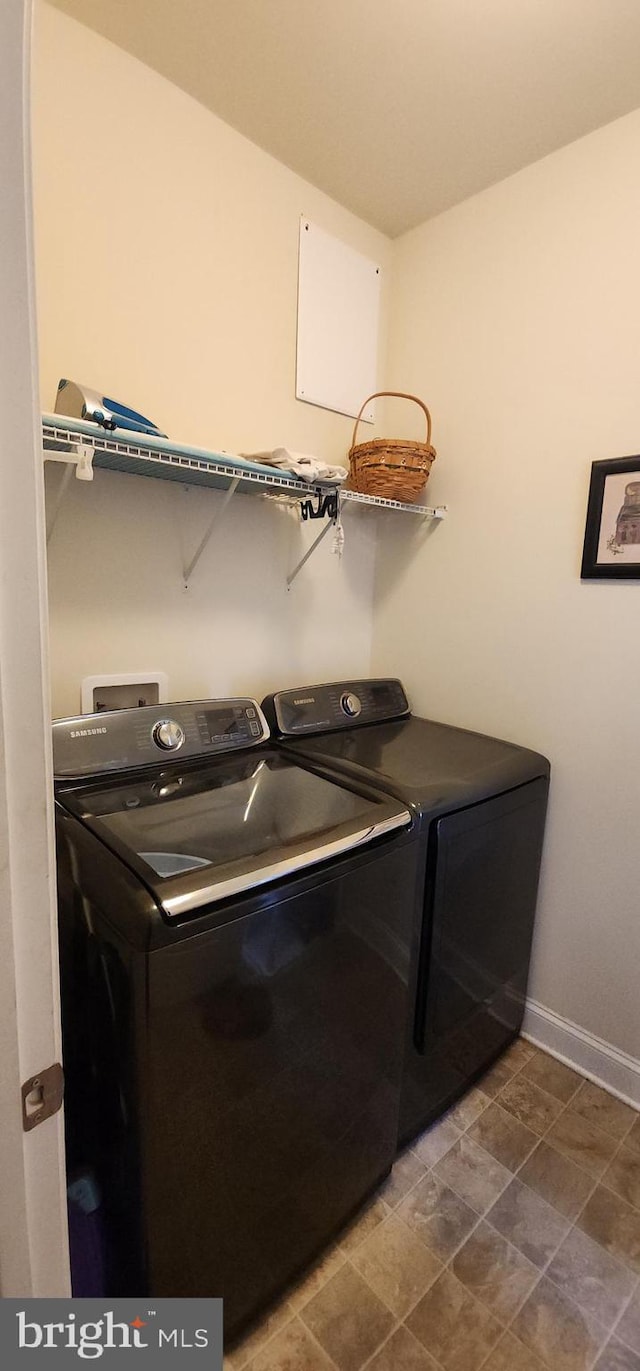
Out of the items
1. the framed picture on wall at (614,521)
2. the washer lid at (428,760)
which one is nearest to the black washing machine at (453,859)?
the washer lid at (428,760)

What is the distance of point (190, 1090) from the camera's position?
0.85 metres

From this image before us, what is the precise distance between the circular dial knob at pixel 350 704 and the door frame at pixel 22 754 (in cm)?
134

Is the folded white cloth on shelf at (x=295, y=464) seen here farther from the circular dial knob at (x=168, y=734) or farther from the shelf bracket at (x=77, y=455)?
the circular dial knob at (x=168, y=734)

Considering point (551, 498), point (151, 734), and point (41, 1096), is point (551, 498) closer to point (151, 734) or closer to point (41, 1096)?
point (151, 734)

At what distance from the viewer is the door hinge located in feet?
1.69

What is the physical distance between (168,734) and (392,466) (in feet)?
3.31

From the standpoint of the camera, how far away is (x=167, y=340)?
1.46 m

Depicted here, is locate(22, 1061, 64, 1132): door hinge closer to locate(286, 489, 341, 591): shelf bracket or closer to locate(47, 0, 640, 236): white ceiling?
locate(286, 489, 341, 591): shelf bracket

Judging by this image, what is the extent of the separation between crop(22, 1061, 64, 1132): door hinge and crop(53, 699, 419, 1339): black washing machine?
0.23 m

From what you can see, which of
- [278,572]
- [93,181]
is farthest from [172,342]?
[278,572]

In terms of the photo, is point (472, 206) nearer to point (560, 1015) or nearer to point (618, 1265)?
point (560, 1015)

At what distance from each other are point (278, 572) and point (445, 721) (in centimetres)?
78

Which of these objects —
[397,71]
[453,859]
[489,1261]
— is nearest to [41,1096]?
[453,859]

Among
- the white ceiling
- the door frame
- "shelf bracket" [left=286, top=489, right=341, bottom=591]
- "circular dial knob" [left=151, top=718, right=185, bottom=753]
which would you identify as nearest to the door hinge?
the door frame
